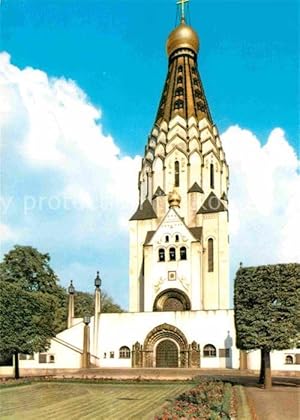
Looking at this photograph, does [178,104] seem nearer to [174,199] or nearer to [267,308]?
[174,199]

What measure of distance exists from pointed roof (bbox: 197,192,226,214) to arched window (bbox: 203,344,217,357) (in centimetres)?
1785

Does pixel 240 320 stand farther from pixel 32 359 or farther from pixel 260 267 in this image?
pixel 32 359

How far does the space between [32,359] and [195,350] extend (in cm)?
1519

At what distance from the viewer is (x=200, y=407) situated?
596 inches

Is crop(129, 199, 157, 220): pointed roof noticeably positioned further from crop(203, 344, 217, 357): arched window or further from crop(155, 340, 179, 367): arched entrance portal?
crop(203, 344, 217, 357): arched window

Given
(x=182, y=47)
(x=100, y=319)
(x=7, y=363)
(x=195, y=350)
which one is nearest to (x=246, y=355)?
(x=195, y=350)

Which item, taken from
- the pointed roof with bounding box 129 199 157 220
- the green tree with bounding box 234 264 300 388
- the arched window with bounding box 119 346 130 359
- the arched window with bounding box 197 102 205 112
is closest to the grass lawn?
the green tree with bounding box 234 264 300 388

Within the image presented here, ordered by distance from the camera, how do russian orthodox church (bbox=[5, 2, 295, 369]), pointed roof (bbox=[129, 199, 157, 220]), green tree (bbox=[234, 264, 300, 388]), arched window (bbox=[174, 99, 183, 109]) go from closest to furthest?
green tree (bbox=[234, 264, 300, 388]), russian orthodox church (bbox=[5, 2, 295, 369]), pointed roof (bbox=[129, 199, 157, 220]), arched window (bbox=[174, 99, 183, 109])

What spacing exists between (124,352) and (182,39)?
4481 cm

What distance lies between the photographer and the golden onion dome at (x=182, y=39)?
70250mm

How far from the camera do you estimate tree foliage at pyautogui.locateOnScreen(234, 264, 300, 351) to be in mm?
26234

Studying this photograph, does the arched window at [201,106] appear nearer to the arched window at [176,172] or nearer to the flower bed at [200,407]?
the arched window at [176,172]

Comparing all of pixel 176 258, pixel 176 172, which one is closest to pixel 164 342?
pixel 176 258

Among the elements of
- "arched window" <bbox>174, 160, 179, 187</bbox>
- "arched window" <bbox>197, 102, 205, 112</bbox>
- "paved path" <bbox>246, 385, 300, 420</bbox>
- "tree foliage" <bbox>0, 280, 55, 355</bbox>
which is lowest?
"paved path" <bbox>246, 385, 300, 420</bbox>
